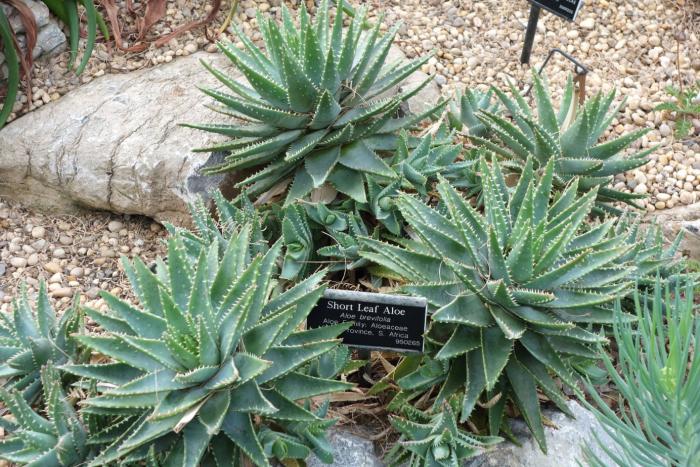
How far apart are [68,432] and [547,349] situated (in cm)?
146

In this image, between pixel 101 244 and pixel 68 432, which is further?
pixel 101 244

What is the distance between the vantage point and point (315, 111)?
2.74m

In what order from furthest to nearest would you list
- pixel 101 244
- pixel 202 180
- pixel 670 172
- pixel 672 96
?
pixel 672 96 < pixel 670 172 < pixel 101 244 < pixel 202 180

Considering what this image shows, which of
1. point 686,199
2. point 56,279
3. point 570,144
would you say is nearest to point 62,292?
point 56,279

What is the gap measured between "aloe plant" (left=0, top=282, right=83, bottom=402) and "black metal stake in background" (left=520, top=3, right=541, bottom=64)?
8.67 feet

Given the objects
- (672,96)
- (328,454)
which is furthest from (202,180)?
(672,96)

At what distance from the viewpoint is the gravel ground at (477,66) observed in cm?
335

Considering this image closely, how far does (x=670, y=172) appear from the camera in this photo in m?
3.62

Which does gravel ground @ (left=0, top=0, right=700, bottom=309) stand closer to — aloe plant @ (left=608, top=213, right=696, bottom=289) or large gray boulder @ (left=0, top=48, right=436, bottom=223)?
large gray boulder @ (left=0, top=48, right=436, bottom=223)

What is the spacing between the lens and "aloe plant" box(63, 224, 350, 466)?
1.81 m

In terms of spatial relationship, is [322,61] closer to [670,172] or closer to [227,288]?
[227,288]

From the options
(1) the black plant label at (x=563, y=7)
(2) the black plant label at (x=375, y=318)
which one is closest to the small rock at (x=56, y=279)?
(2) the black plant label at (x=375, y=318)

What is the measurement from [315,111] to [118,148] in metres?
1.12

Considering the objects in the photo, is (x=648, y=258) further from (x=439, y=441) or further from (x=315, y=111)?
(x=315, y=111)
